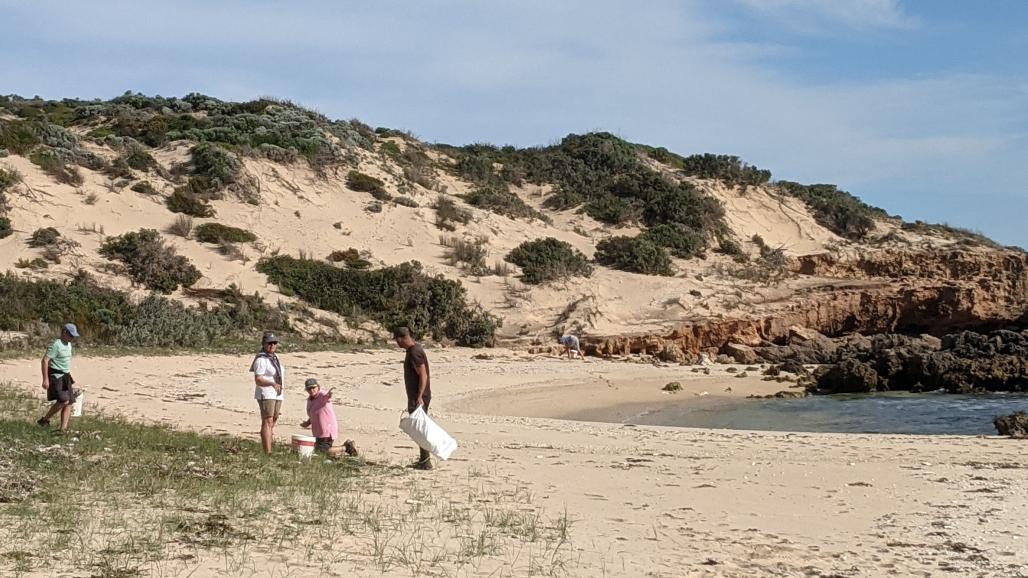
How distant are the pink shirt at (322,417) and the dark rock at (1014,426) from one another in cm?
990

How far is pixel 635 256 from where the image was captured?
3195 centimetres

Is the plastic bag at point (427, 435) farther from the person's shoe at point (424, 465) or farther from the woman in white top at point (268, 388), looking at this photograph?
the woman in white top at point (268, 388)

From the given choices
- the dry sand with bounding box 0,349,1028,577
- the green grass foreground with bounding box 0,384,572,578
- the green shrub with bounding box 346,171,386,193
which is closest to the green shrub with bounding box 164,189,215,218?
the green shrub with bounding box 346,171,386,193

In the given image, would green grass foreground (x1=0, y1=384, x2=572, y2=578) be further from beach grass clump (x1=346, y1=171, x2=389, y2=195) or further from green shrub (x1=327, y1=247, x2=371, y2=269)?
beach grass clump (x1=346, y1=171, x2=389, y2=195)

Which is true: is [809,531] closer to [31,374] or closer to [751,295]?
[31,374]

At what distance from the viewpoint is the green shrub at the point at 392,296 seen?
26.1 m

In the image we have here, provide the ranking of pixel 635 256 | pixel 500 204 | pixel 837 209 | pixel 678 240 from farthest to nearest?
pixel 837 209 < pixel 500 204 < pixel 678 240 < pixel 635 256

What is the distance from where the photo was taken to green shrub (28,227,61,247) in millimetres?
24969

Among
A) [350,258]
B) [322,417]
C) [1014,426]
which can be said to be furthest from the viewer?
[350,258]

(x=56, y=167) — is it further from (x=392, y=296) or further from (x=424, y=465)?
(x=424, y=465)

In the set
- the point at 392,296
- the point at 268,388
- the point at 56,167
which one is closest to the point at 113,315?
the point at 392,296

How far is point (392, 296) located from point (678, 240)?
42.8 ft

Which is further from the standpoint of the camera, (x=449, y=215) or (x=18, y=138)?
(x=449, y=215)

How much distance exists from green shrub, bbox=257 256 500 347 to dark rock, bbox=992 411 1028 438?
48.5 feet
